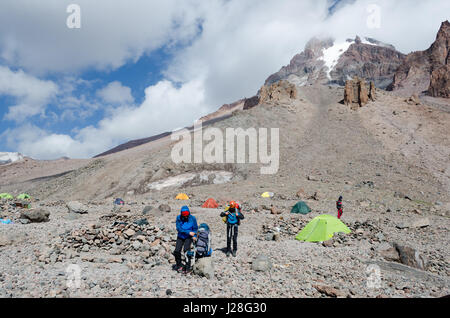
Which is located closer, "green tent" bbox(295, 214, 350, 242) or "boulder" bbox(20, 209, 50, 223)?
"green tent" bbox(295, 214, 350, 242)

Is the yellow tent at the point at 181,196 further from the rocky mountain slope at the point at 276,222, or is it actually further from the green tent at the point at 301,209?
the green tent at the point at 301,209

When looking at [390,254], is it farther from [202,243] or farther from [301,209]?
[301,209]

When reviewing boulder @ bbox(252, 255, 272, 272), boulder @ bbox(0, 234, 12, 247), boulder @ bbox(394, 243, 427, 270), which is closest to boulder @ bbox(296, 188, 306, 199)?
boulder @ bbox(394, 243, 427, 270)

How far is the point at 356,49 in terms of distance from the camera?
589 ft

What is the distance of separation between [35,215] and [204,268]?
33.1 ft

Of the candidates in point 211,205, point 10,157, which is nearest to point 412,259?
point 211,205

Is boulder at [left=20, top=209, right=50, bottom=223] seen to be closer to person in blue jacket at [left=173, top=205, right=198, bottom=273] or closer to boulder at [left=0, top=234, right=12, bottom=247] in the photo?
boulder at [left=0, top=234, right=12, bottom=247]

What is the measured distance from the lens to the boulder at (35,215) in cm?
1245

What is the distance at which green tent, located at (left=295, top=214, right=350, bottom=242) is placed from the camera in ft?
35.6

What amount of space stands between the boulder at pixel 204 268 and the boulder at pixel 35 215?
967 cm

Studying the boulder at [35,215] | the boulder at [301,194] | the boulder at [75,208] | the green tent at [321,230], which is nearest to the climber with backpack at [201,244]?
the green tent at [321,230]

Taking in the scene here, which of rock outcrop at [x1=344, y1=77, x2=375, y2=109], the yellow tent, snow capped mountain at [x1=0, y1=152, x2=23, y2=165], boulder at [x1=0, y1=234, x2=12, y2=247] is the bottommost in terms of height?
boulder at [x1=0, y1=234, x2=12, y2=247]

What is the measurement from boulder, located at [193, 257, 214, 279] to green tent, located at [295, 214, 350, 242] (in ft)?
19.0

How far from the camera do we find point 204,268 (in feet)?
21.3
